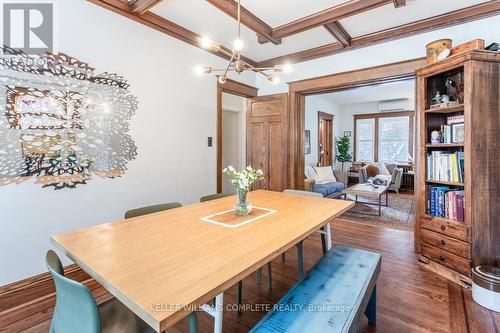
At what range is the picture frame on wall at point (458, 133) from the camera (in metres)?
2.35

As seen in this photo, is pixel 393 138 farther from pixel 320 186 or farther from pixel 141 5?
pixel 141 5

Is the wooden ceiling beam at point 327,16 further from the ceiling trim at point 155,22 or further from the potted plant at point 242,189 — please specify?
the potted plant at point 242,189

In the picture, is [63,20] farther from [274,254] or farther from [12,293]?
[274,254]

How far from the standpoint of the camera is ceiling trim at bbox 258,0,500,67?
252 cm

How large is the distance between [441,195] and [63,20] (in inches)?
155

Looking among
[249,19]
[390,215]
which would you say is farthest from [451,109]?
[390,215]

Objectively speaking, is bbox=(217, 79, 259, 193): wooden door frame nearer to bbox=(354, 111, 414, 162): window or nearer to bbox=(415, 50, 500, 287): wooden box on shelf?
bbox=(415, 50, 500, 287): wooden box on shelf

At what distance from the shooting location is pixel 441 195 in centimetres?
251

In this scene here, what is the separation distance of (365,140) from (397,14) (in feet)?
19.7

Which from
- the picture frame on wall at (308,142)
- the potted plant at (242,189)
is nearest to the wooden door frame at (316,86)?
the picture frame on wall at (308,142)

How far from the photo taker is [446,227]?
93.8 inches

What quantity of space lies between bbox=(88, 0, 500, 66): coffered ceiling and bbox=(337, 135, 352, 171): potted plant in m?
5.00

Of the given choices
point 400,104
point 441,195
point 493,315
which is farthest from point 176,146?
point 400,104

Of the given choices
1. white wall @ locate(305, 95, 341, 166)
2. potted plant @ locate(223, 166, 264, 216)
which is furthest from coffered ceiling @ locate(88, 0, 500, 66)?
white wall @ locate(305, 95, 341, 166)
